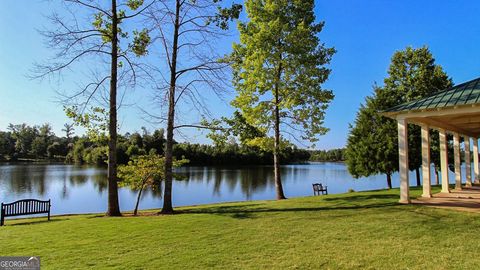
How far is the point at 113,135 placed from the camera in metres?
11.9

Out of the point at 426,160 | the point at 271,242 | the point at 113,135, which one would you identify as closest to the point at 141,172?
the point at 113,135

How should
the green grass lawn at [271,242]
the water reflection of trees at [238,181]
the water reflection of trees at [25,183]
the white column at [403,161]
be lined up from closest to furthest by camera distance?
1. the green grass lawn at [271,242]
2. the white column at [403,161]
3. the water reflection of trees at [25,183]
4. the water reflection of trees at [238,181]

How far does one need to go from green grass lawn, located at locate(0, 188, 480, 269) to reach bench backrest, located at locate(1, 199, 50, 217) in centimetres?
→ 395

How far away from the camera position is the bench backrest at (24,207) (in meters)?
11.6

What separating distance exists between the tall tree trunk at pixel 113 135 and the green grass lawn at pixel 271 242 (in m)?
2.45

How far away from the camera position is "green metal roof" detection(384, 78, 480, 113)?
30.5ft

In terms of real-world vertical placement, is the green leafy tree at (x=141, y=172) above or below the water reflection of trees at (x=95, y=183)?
above

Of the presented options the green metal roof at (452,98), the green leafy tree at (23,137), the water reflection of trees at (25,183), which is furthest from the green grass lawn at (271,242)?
the green leafy tree at (23,137)

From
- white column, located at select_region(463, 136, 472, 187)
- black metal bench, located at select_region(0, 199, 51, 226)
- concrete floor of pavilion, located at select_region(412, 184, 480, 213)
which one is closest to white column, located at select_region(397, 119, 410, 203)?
concrete floor of pavilion, located at select_region(412, 184, 480, 213)

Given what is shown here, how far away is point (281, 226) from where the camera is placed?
7785 mm

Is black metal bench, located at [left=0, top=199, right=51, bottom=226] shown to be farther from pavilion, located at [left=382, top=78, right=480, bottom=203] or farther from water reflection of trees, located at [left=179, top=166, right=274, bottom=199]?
water reflection of trees, located at [left=179, top=166, right=274, bottom=199]

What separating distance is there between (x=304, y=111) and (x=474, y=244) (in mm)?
9026

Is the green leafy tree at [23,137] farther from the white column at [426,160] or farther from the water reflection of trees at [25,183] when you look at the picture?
the white column at [426,160]

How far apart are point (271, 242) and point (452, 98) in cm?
715
